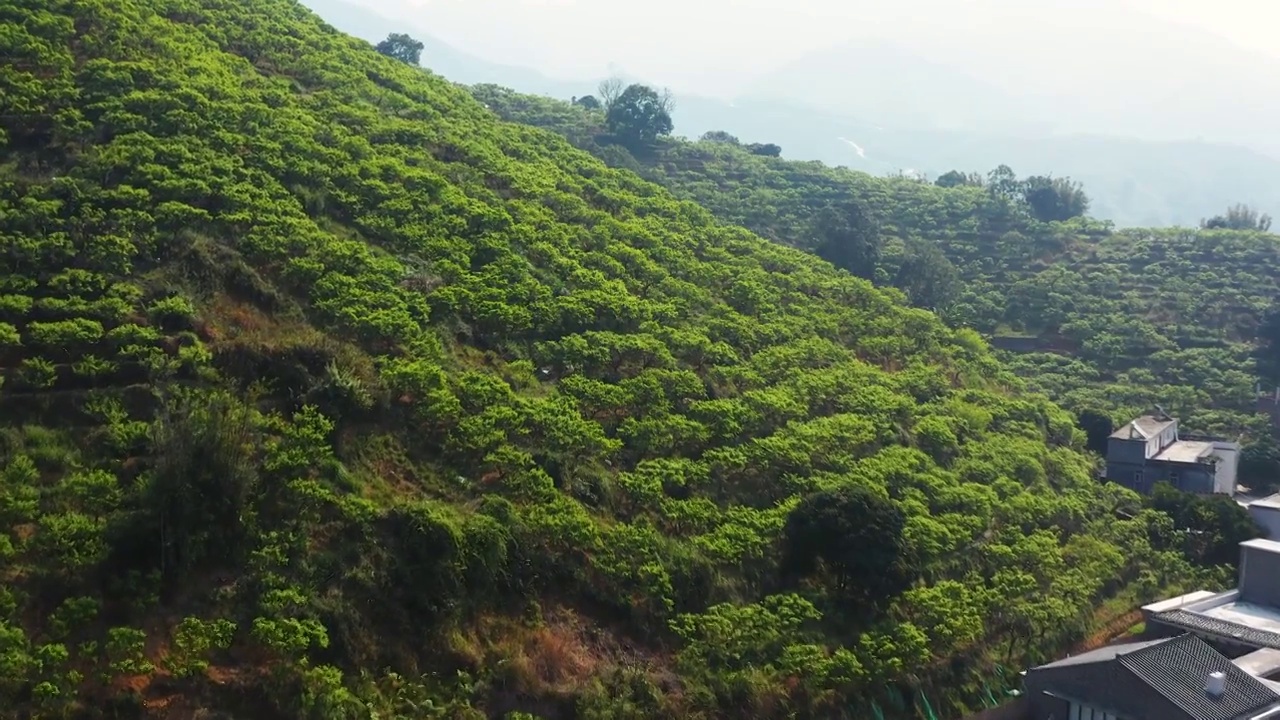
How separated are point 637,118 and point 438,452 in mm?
37337

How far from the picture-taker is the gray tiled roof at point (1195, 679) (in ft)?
58.7

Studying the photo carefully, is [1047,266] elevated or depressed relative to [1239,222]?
depressed

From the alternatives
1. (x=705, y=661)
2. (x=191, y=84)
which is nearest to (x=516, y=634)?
(x=705, y=661)

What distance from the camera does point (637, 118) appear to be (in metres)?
54.2

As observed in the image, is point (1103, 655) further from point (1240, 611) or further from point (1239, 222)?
point (1239, 222)

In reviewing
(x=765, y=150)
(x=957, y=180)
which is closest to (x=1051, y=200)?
(x=957, y=180)

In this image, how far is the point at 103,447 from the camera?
1684 centimetres

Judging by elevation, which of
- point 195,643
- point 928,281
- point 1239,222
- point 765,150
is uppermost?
point 765,150

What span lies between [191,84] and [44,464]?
1400 centimetres

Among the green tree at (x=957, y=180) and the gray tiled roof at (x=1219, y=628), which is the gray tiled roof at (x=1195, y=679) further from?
the green tree at (x=957, y=180)

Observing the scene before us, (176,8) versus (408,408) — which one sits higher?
(176,8)

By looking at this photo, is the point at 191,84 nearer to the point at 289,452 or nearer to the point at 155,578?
the point at 289,452

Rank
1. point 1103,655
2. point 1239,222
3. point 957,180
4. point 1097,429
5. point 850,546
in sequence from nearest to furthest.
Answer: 1. point 1103,655
2. point 850,546
3. point 1097,429
4. point 1239,222
5. point 957,180

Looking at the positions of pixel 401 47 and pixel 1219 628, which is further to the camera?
pixel 401 47
